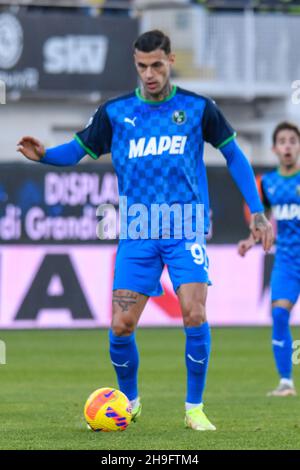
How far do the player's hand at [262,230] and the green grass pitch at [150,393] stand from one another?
122cm

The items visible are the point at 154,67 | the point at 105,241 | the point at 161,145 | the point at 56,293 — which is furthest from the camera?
the point at 105,241

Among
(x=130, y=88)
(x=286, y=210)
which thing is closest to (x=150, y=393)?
(x=286, y=210)

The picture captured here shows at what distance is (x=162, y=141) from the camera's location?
8492 millimetres

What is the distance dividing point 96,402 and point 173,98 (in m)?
2.07

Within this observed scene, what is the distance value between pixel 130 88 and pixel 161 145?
17349 mm

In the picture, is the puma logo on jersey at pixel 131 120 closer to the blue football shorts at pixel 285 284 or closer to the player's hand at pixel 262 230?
the player's hand at pixel 262 230

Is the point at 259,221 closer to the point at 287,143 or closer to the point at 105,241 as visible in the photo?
the point at 287,143

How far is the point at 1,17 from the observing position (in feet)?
80.6

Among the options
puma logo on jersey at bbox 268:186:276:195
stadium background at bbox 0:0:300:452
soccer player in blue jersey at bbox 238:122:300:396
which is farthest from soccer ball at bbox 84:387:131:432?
puma logo on jersey at bbox 268:186:276:195

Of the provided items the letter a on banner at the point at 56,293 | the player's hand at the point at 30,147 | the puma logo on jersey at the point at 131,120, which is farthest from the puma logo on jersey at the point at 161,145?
the letter a on banner at the point at 56,293

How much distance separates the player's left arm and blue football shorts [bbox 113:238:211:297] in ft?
1.34

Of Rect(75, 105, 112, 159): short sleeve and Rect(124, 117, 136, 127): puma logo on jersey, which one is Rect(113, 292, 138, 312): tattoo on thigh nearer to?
Rect(75, 105, 112, 159): short sleeve

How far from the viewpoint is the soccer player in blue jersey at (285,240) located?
1162cm
